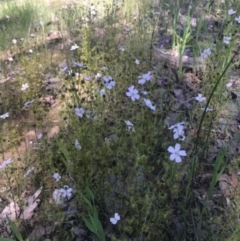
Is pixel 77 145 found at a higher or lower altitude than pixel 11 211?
higher

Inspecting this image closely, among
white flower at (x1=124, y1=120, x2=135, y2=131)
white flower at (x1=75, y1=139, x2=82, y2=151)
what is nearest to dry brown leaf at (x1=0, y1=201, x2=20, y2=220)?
white flower at (x1=75, y1=139, x2=82, y2=151)

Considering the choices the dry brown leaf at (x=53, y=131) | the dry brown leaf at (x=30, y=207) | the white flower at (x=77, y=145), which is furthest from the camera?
the dry brown leaf at (x=53, y=131)

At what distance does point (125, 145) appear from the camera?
Result: 197cm

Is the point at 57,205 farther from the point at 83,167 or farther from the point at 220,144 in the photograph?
the point at 220,144

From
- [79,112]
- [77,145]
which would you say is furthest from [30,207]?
[79,112]

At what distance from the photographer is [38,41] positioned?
12.5ft

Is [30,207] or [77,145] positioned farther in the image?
[30,207]

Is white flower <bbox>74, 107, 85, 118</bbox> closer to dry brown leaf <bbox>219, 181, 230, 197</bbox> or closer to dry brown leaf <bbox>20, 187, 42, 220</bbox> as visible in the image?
dry brown leaf <bbox>20, 187, 42, 220</bbox>

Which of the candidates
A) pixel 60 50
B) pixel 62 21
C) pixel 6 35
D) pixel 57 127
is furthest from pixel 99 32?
pixel 57 127

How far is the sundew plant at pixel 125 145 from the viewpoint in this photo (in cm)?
183

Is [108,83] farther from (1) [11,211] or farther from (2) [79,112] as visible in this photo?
(1) [11,211]

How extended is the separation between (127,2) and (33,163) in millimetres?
2358

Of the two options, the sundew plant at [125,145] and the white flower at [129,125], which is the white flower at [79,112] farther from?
the white flower at [129,125]

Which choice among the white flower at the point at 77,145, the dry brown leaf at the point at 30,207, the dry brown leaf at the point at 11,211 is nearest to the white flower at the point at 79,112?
the white flower at the point at 77,145
